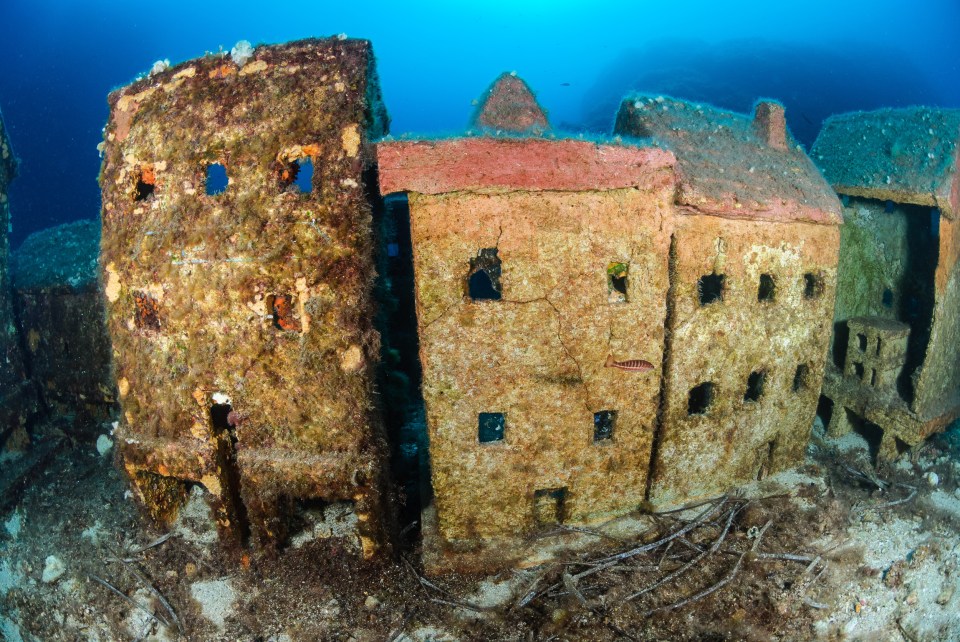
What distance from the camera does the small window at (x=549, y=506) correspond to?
7258 mm

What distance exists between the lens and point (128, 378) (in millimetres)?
7191

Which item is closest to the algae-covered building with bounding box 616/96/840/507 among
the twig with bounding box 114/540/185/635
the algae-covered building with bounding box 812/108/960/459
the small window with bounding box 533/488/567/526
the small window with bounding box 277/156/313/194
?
the small window with bounding box 533/488/567/526

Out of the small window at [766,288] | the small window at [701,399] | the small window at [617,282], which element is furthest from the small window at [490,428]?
the small window at [766,288]

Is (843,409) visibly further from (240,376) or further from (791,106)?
(791,106)

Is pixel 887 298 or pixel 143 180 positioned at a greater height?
pixel 143 180

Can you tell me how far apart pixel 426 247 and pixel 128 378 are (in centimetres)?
506

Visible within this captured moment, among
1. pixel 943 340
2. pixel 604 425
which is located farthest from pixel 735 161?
pixel 943 340

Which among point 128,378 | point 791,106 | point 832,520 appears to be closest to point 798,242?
point 832,520

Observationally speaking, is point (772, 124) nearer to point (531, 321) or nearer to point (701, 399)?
point (701, 399)

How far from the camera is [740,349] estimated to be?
24.3 feet

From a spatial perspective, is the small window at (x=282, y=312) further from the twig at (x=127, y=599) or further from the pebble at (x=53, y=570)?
the pebble at (x=53, y=570)

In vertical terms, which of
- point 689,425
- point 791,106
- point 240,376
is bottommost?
point 689,425

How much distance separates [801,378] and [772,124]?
4.38 m

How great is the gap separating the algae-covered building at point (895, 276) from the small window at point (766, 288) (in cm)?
332
